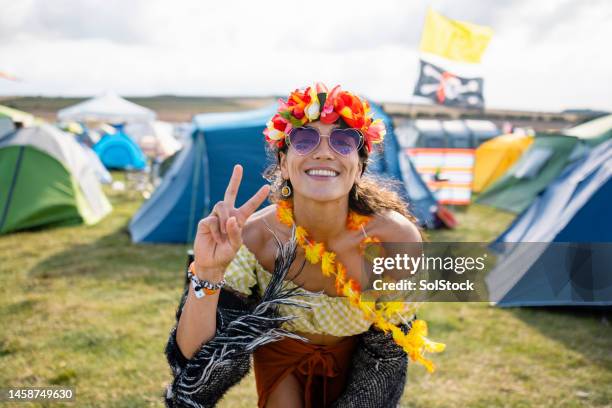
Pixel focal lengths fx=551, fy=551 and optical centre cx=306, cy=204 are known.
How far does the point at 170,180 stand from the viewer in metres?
7.72

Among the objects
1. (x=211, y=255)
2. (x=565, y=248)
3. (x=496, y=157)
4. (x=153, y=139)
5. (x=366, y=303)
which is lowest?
(x=153, y=139)

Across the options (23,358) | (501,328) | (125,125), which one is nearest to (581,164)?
(501,328)

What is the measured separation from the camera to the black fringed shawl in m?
1.95

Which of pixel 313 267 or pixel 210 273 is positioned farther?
pixel 313 267

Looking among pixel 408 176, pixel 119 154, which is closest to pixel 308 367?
pixel 408 176

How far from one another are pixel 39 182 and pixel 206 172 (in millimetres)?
2909

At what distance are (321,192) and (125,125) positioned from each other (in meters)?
23.0

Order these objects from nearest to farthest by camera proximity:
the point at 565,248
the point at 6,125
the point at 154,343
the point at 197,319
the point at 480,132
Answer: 1. the point at 197,319
2. the point at 154,343
3. the point at 565,248
4. the point at 6,125
5. the point at 480,132

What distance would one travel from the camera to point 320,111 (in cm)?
219

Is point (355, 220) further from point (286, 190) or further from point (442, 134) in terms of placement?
point (442, 134)

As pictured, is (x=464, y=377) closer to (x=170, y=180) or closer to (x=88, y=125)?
(x=170, y=180)

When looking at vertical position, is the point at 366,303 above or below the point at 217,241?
below

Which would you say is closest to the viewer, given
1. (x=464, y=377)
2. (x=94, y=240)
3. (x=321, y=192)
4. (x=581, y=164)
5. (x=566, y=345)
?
(x=321, y=192)

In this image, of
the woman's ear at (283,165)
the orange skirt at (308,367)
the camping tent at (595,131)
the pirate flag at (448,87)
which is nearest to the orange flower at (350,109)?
the woman's ear at (283,165)
